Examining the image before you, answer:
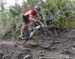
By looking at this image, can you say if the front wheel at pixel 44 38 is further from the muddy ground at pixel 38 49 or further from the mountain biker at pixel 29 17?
the mountain biker at pixel 29 17

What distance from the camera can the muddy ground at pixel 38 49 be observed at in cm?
916

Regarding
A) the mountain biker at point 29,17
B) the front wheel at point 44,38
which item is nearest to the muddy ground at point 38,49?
the front wheel at point 44,38

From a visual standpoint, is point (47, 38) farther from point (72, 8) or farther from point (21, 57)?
point (72, 8)

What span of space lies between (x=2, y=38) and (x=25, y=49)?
195 centimetres

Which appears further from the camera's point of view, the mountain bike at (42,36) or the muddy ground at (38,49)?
the mountain bike at (42,36)

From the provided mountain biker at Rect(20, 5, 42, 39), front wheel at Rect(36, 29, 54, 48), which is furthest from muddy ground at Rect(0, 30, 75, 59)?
mountain biker at Rect(20, 5, 42, 39)

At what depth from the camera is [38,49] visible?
1020 cm

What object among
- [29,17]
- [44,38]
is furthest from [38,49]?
[29,17]

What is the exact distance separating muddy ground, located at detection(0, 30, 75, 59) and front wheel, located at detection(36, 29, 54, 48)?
175mm

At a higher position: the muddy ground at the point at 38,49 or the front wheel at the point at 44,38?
the front wheel at the point at 44,38

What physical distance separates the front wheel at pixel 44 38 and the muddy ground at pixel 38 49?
17cm

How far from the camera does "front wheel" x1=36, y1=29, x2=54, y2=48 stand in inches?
394

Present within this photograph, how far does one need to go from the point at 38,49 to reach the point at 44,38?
1.42 feet

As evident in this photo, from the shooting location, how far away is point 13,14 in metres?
12.2
